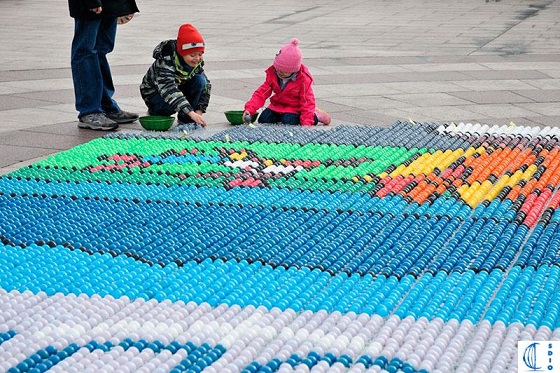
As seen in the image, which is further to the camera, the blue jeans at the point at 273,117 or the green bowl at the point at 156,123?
the blue jeans at the point at 273,117

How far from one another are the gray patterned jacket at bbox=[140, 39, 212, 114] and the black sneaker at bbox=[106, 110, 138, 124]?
0.20m

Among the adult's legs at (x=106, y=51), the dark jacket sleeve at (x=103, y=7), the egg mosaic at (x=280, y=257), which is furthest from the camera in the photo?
the adult's legs at (x=106, y=51)

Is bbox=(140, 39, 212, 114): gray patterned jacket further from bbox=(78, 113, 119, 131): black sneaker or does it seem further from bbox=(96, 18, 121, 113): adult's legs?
bbox=(78, 113, 119, 131): black sneaker

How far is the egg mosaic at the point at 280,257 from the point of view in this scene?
11.6 feet

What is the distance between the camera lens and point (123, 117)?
8031mm

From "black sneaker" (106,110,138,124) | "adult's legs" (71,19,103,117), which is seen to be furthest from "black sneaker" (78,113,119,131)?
"black sneaker" (106,110,138,124)

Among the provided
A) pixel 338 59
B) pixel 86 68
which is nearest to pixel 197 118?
pixel 86 68

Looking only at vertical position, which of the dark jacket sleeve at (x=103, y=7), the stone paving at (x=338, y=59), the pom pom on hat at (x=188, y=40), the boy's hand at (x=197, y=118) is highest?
the dark jacket sleeve at (x=103, y=7)

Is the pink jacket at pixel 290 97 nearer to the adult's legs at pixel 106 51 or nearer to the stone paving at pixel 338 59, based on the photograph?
the stone paving at pixel 338 59

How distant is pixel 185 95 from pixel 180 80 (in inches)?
9.6

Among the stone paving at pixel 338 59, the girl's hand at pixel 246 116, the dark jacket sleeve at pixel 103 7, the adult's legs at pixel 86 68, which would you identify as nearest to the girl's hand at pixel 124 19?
the dark jacket sleeve at pixel 103 7

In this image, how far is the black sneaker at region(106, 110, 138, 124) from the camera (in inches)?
316

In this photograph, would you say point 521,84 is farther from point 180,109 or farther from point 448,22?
point 448,22

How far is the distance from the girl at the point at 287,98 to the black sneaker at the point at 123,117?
0.99 meters
